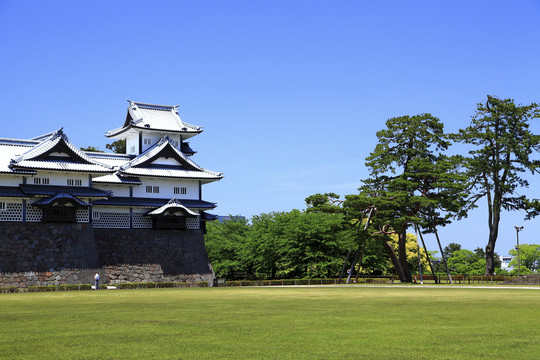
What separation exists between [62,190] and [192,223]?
43.2 feet

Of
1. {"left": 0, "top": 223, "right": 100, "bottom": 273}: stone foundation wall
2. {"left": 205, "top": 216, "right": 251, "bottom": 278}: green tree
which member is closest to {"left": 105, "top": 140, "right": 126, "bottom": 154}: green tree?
{"left": 205, "top": 216, "right": 251, "bottom": 278}: green tree

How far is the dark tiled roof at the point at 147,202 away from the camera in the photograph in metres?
58.6

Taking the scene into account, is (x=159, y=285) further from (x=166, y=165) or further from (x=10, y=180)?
(x=10, y=180)

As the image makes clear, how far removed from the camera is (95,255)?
55.2m

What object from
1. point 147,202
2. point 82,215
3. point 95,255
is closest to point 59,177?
point 82,215

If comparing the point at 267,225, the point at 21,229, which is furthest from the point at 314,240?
the point at 21,229

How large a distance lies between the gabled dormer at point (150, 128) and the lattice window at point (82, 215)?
445 inches

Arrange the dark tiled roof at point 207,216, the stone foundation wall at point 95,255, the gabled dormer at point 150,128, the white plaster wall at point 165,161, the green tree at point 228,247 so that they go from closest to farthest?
the stone foundation wall at point 95,255
the white plaster wall at point 165,161
the dark tiled roof at point 207,216
the gabled dormer at point 150,128
the green tree at point 228,247

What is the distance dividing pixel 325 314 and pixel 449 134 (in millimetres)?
48001

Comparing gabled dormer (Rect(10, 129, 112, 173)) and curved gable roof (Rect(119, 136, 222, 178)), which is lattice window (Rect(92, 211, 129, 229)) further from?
gabled dormer (Rect(10, 129, 112, 173))

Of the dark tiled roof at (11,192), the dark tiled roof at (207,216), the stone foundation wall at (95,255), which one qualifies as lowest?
the stone foundation wall at (95,255)

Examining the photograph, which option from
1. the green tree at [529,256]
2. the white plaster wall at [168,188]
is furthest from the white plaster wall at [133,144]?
the green tree at [529,256]

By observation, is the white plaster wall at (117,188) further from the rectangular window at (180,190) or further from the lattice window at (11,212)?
the lattice window at (11,212)

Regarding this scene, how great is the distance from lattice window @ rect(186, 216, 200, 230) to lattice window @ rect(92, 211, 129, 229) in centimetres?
586
